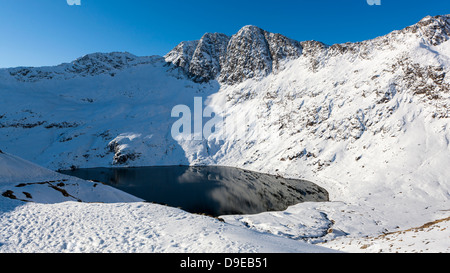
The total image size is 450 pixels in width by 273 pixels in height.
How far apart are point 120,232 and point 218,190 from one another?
4501 centimetres

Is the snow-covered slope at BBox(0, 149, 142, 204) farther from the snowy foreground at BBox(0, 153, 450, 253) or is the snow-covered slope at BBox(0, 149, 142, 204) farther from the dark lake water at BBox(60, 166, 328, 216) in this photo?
the dark lake water at BBox(60, 166, 328, 216)

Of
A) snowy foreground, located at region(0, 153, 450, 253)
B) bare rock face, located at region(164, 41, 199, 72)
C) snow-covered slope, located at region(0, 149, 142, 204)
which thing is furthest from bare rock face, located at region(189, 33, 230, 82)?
snowy foreground, located at region(0, 153, 450, 253)

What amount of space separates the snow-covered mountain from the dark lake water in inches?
255

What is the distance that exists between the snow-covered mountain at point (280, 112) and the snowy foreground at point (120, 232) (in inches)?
994

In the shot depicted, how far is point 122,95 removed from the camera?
465 ft

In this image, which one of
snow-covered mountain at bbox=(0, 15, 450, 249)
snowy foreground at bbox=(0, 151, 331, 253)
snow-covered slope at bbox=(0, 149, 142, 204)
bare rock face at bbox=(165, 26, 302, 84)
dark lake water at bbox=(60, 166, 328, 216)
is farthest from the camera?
bare rock face at bbox=(165, 26, 302, 84)

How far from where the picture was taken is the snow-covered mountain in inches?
1887

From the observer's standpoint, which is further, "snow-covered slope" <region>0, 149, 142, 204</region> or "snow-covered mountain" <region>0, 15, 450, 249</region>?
"snow-covered mountain" <region>0, 15, 450, 249</region>

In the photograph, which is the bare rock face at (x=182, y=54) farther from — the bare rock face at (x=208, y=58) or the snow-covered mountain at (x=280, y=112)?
the bare rock face at (x=208, y=58)

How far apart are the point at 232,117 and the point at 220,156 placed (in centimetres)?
2428

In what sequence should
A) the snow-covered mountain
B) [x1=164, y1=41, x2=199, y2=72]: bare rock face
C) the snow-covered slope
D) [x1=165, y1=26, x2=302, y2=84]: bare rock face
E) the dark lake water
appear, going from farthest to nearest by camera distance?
[x1=164, y1=41, x2=199, y2=72]: bare rock face, [x1=165, y1=26, x2=302, y2=84]: bare rock face, the snow-covered mountain, the dark lake water, the snow-covered slope

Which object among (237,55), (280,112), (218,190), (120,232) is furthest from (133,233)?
(237,55)
